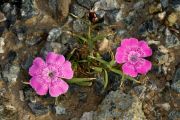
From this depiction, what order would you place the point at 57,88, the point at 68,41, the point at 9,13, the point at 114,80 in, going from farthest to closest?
the point at 9,13
the point at 68,41
the point at 114,80
the point at 57,88

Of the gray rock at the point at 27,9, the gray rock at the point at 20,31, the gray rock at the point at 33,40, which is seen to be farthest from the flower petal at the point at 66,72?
the gray rock at the point at 27,9

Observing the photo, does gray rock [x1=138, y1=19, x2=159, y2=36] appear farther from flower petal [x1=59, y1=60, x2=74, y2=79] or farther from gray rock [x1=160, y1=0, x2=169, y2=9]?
flower petal [x1=59, y1=60, x2=74, y2=79]

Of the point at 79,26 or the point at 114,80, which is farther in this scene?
the point at 79,26

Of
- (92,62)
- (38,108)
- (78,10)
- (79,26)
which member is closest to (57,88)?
(38,108)

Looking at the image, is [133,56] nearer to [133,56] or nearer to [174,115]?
[133,56]

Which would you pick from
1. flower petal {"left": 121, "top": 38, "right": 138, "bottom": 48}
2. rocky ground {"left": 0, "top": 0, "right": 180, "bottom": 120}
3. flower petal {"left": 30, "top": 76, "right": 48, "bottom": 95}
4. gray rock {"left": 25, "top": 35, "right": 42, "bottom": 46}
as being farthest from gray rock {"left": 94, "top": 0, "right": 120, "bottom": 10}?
flower petal {"left": 30, "top": 76, "right": 48, "bottom": 95}

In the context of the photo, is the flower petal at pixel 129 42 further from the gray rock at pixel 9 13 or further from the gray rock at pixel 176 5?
the gray rock at pixel 9 13
